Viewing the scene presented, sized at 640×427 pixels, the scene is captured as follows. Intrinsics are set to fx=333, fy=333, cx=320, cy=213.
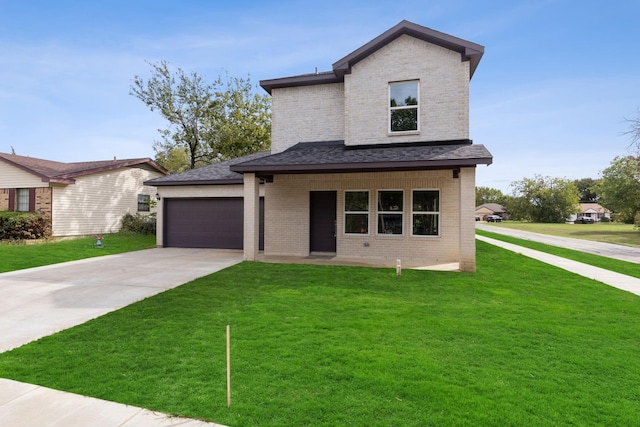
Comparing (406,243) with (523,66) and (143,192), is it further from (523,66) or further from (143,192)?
(143,192)

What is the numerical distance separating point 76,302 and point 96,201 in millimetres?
16124

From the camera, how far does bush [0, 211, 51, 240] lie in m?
16.7

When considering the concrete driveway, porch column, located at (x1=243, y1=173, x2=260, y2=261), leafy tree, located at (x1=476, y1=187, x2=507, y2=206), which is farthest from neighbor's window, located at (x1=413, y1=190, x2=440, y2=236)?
leafy tree, located at (x1=476, y1=187, x2=507, y2=206)

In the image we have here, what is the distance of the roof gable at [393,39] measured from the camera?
1120 cm

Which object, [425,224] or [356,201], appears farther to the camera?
[356,201]

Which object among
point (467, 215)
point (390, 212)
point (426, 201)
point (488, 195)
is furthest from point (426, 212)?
point (488, 195)

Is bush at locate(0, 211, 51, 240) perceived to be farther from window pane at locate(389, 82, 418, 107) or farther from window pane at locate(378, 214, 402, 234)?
window pane at locate(389, 82, 418, 107)

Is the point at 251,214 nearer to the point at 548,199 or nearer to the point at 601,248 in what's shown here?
the point at 601,248

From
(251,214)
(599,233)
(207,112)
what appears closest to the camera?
(251,214)

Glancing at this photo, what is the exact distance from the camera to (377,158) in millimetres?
10617

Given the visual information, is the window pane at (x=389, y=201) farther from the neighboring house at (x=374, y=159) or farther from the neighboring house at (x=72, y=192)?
the neighboring house at (x=72, y=192)

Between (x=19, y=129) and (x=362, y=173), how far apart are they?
170 ft

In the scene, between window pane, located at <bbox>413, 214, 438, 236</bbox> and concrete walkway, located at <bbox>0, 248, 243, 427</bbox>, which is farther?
window pane, located at <bbox>413, 214, 438, 236</bbox>

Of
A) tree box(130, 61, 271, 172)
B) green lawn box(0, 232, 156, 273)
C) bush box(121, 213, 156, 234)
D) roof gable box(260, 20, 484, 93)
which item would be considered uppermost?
tree box(130, 61, 271, 172)
